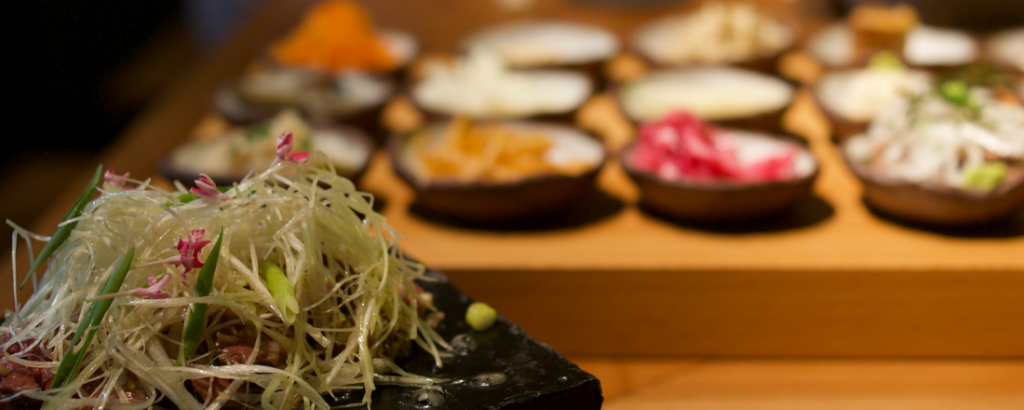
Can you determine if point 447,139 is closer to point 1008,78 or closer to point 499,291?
point 499,291

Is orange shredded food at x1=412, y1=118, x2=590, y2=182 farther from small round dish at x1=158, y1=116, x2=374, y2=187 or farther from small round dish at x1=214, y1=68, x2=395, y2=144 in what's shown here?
small round dish at x1=214, y1=68, x2=395, y2=144

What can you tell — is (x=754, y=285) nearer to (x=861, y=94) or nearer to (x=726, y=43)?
(x=861, y=94)

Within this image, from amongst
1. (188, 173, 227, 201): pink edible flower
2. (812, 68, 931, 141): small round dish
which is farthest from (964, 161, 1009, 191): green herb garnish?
(188, 173, 227, 201): pink edible flower

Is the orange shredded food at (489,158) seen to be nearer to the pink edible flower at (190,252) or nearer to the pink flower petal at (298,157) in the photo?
the pink flower petal at (298,157)

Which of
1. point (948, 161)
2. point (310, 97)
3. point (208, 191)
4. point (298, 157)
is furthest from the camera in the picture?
point (310, 97)

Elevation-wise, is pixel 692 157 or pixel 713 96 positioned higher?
pixel 713 96

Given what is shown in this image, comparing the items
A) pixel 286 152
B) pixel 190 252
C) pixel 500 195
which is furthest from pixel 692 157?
pixel 190 252

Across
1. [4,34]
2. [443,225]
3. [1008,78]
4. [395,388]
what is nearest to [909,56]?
[1008,78]
